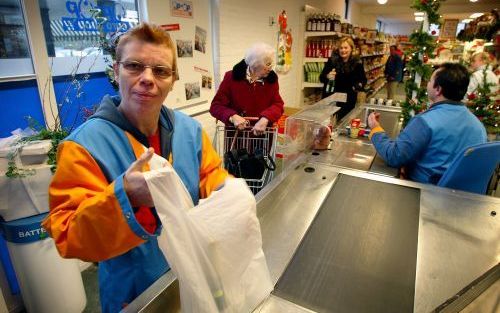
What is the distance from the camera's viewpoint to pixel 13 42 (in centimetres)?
197

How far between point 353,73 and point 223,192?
439cm

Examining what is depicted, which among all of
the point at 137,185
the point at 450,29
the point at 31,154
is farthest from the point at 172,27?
the point at 450,29

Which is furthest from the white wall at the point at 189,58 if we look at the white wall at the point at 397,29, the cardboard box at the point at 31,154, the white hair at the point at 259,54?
the white wall at the point at 397,29

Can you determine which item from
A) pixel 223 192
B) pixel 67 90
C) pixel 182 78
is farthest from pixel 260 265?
pixel 182 78

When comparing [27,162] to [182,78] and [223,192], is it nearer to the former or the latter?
[223,192]

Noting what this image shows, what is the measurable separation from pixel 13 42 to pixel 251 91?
5.71ft

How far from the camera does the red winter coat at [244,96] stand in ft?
8.89

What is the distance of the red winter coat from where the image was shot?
2711 millimetres

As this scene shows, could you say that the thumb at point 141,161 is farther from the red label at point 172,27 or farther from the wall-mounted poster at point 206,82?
the wall-mounted poster at point 206,82

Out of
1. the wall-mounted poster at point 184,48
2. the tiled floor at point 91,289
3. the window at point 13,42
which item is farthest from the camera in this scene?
the wall-mounted poster at point 184,48

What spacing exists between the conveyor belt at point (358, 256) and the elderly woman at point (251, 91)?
1343 mm

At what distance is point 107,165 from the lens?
2.87 feet

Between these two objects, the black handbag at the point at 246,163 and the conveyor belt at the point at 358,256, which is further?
the black handbag at the point at 246,163

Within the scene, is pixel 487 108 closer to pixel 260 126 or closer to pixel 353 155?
pixel 353 155
